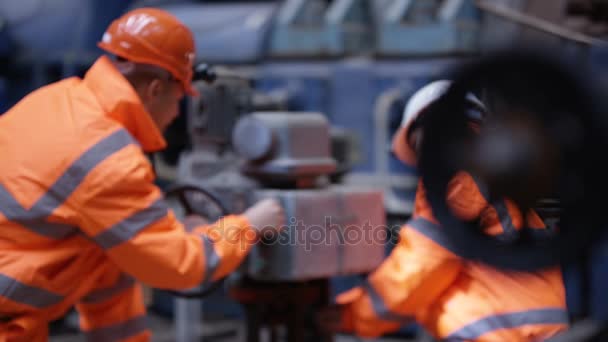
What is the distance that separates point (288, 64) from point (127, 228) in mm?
2094

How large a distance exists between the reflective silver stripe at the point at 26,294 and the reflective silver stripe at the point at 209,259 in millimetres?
333

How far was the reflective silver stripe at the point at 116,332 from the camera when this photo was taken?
6.49ft

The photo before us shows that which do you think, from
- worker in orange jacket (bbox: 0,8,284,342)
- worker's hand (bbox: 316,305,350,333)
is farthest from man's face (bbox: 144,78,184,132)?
worker's hand (bbox: 316,305,350,333)

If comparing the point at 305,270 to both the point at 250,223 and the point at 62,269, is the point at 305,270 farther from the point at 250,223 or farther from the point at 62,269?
the point at 62,269

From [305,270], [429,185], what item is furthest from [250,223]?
[429,185]

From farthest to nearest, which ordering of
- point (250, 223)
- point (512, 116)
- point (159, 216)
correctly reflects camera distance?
point (250, 223) < point (159, 216) < point (512, 116)

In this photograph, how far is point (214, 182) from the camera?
2.27 metres

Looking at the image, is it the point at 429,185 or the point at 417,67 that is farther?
the point at 417,67

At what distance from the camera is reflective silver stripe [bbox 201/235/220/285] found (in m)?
1.70

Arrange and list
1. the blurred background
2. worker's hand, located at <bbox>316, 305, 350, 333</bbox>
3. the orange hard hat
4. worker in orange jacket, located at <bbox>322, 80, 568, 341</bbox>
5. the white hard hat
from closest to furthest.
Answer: the white hard hat
worker in orange jacket, located at <bbox>322, 80, 568, 341</bbox>
the orange hard hat
worker's hand, located at <bbox>316, 305, 350, 333</bbox>
the blurred background

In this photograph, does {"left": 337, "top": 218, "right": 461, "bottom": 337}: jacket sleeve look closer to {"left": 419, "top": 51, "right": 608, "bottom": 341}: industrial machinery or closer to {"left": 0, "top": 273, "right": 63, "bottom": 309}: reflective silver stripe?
{"left": 419, "top": 51, "right": 608, "bottom": 341}: industrial machinery

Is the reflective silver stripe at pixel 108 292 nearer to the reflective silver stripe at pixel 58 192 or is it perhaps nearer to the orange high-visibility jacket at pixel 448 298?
the reflective silver stripe at pixel 58 192

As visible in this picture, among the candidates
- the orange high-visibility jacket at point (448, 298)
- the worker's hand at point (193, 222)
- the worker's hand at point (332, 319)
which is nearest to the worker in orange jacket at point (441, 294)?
the orange high-visibility jacket at point (448, 298)

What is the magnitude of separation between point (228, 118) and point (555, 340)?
1.70 metres
